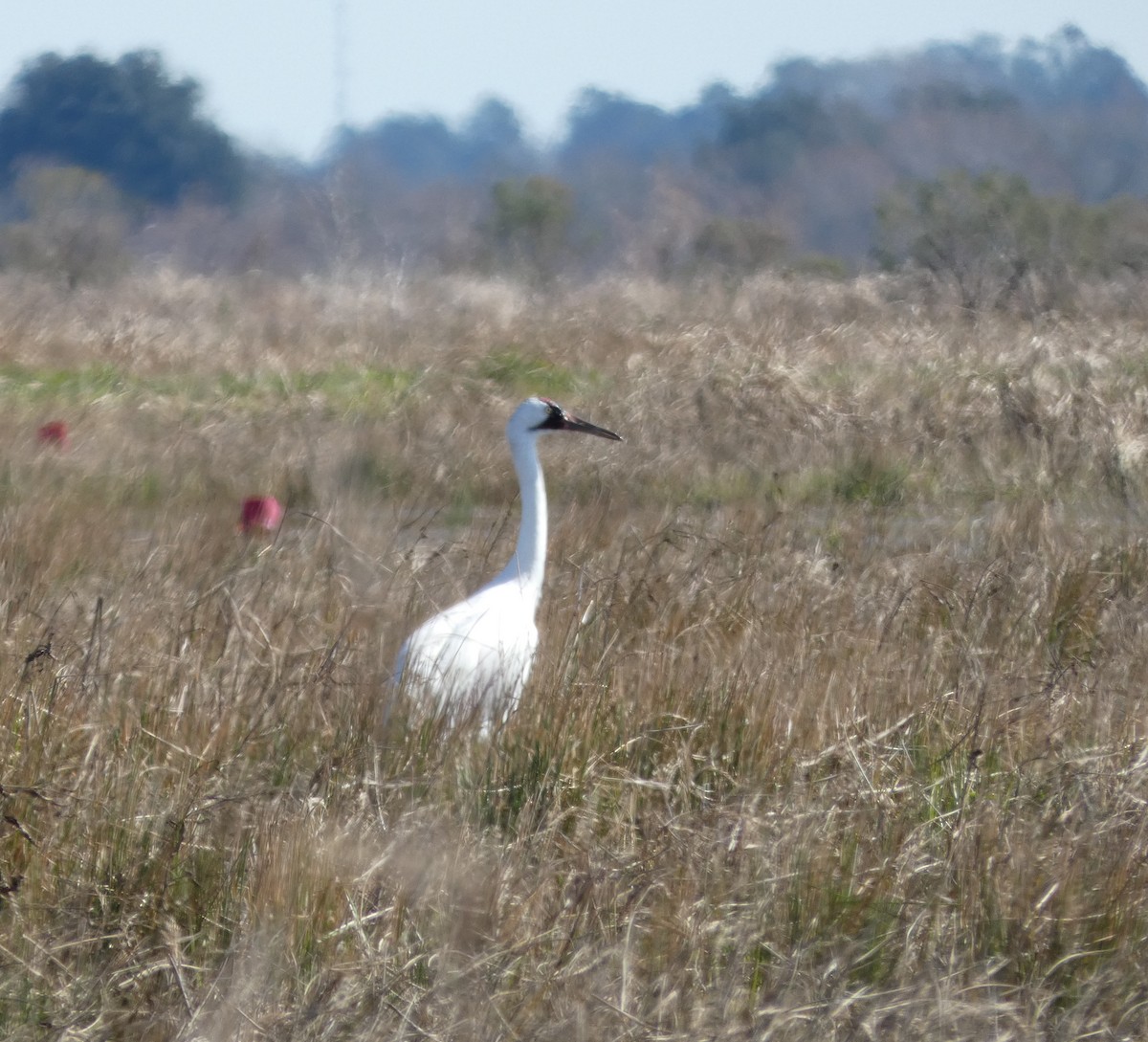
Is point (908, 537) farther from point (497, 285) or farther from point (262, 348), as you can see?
point (497, 285)

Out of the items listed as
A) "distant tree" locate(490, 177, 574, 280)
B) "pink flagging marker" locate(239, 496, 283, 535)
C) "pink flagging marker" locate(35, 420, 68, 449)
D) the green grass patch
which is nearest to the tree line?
"distant tree" locate(490, 177, 574, 280)

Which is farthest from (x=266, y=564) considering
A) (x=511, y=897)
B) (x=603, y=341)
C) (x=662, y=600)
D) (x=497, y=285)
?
(x=497, y=285)

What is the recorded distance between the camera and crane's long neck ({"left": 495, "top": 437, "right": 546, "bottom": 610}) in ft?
16.9

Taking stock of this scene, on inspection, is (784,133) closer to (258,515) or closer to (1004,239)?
(1004,239)

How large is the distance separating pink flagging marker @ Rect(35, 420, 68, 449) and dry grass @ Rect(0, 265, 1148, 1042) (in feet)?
1.31

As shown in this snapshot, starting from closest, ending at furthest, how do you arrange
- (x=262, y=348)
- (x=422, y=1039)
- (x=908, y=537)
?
(x=422, y=1039)
(x=908, y=537)
(x=262, y=348)

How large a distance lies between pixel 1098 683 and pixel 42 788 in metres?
2.59

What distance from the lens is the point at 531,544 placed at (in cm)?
529

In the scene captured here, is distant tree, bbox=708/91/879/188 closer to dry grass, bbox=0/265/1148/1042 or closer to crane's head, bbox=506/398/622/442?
dry grass, bbox=0/265/1148/1042

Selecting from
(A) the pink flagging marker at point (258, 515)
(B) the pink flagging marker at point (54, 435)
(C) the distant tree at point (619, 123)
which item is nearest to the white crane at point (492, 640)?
(A) the pink flagging marker at point (258, 515)

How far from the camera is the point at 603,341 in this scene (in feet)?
39.7

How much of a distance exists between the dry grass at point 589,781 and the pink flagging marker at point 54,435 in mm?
398

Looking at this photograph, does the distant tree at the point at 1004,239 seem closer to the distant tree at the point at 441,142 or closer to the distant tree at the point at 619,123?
the distant tree at the point at 441,142

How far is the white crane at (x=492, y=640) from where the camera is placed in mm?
4160
